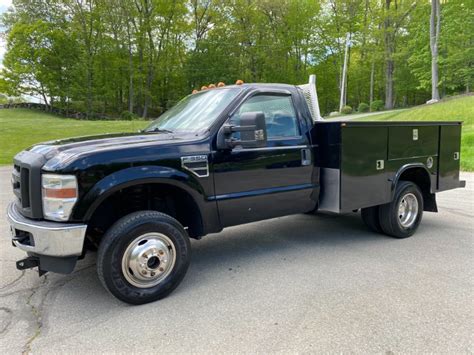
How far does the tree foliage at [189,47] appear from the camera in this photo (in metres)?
44.4

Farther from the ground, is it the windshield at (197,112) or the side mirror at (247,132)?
the windshield at (197,112)

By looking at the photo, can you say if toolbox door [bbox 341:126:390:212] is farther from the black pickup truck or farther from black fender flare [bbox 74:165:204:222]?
black fender flare [bbox 74:165:204:222]

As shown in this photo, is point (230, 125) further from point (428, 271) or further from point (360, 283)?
point (428, 271)

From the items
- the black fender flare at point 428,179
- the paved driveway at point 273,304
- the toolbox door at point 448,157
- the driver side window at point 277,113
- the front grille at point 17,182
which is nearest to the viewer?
the paved driveway at point 273,304

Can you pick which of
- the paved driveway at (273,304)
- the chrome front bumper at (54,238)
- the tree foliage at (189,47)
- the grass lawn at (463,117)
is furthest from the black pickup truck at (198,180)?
the tree foliage at (189,47)

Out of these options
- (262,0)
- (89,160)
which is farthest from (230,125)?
(262,0)

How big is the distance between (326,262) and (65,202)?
9.30 ft

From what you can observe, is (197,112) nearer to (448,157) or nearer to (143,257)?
(143,257)

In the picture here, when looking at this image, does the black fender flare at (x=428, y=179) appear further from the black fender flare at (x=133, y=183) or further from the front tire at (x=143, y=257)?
the front tire at (x=143, y=257)

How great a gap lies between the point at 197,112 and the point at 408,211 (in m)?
3.32

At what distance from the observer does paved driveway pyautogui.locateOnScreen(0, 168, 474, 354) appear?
2.85m

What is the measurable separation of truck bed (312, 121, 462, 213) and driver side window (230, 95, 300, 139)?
1.16 ft

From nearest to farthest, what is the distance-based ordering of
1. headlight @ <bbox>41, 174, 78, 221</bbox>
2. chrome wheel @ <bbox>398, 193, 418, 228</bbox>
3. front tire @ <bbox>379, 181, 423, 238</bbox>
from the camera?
headlight @ <bbox>41, 174, 78, 221</bbox>, front tire @ <bbox>379, 181, 423, 238</bbox>, chrome wheel @ <bbox>398, 193, 418, 228</bbox>

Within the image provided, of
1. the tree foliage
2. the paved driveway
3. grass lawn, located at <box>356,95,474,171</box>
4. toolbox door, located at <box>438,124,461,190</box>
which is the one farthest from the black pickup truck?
the tree foliage
